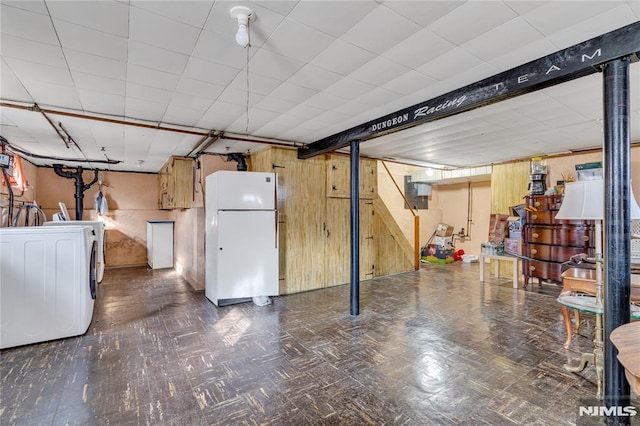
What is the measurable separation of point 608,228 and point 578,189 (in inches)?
18.4

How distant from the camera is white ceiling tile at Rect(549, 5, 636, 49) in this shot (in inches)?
74.1

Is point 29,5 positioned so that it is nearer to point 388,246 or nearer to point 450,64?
point 450,64

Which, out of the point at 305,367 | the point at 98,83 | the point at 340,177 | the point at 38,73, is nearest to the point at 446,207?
the point at 340,177

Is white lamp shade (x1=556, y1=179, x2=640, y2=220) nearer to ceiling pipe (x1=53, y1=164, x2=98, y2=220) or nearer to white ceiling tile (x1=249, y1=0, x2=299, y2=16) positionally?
white ceiling tile (x1=249, y1=0, x2=299, y2=16)

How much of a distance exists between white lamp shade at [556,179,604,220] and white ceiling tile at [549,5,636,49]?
39.4 inches

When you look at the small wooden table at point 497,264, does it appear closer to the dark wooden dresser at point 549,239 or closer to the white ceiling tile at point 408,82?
the dark wooden dresser at point 549,239

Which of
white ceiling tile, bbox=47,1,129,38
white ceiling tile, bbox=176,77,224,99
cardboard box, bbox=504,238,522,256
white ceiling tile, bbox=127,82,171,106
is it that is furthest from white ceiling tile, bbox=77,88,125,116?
cardboard box, bbox=504,238,522,256

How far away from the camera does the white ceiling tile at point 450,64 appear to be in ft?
7.82

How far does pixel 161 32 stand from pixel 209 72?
0.63m

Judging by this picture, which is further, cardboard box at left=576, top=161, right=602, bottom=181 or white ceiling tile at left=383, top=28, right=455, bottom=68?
cardboard box at left=576, top=161, right=602, bottom=181

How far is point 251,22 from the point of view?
6.48ft

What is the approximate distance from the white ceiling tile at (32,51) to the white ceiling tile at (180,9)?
1.01m

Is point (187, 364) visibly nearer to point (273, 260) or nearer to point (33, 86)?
point (273, 260)

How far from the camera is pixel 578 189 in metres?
2.35
